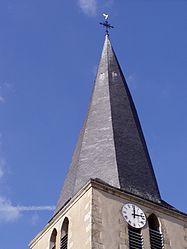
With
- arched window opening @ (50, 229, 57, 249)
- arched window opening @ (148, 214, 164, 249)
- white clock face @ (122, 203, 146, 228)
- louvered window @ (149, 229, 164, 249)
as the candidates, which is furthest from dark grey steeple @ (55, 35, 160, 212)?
louvered window @ (149, 229, 164, 249)

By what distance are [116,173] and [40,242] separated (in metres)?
2.79

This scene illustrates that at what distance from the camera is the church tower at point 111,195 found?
17.5 meters

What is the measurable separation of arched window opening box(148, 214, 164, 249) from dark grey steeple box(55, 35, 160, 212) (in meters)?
0.80

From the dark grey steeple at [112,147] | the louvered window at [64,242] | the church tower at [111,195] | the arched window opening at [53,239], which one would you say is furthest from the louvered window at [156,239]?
the arched window opening at [53,239]

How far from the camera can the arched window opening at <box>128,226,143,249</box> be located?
17391 millimetres

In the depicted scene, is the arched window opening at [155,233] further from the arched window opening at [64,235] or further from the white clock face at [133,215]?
the arched window opening at [64,235]

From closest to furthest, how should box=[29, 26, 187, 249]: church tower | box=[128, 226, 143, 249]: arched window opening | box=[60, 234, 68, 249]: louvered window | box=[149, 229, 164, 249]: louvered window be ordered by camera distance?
box=[128, 226, 143, 249]: arched window opening < box=[29, 26, 187, 249]: church tower < box=[149, 229, 164, 249]: louvered window < box=[60, 234, 68, 249]: louvered window

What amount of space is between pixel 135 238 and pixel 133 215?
0.64m

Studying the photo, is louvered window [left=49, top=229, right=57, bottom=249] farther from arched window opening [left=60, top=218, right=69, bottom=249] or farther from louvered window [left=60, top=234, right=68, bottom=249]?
louvered window [left=60, top=234, right=68, bottom=249]

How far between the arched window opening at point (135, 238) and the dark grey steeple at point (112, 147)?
1.27 m

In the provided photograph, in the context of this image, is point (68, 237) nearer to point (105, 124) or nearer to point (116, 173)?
point (116, 173)

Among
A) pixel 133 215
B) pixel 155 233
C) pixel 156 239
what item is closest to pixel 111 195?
pixel 133 215

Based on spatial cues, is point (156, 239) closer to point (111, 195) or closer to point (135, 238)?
point (135, 238)

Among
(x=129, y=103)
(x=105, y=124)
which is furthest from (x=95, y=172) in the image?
(x=129, y=103)
